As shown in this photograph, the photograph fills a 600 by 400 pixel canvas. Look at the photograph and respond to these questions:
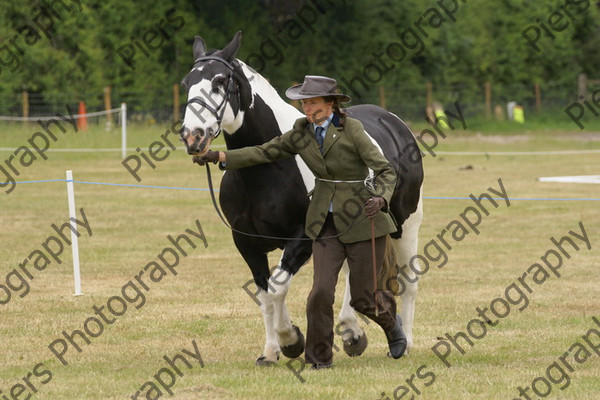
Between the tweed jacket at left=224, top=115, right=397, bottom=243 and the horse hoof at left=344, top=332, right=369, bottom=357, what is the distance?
107cm

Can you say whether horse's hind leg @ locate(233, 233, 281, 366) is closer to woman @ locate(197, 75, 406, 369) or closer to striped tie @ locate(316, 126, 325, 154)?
woman @ locate(197, 75, 406, 369)

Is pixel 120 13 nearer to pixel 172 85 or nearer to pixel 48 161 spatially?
pixel 172 85

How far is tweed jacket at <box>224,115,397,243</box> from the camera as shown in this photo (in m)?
6.57

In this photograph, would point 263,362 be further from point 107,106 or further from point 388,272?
point 107,106

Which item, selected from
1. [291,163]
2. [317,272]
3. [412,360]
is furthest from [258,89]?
[412,360]

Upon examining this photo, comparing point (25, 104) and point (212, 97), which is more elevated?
point (212, 97)

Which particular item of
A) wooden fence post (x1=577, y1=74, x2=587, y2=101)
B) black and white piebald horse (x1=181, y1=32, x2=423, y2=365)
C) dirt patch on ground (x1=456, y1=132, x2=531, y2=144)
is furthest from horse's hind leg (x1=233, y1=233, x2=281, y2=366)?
wooden fence post (x1=577, y1=74, x2=587, y2=101)

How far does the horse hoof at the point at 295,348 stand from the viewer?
7168 mm

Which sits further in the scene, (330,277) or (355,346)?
(355,346)

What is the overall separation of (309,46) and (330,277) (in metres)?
37.0

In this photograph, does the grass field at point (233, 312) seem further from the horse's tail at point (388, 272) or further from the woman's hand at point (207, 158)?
the woman's hand at point (207, 158)

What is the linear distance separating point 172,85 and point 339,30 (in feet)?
24.9

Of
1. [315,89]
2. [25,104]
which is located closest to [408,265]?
[315,89]

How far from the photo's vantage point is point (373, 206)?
6.34 meters
